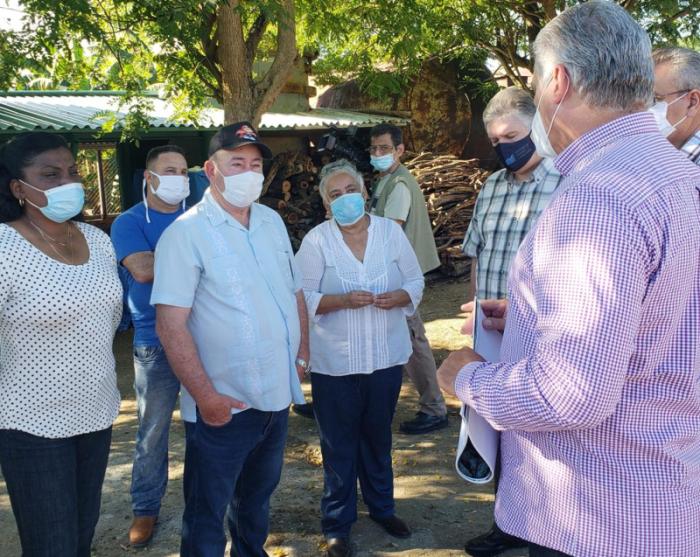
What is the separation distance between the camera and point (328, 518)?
3541 mm

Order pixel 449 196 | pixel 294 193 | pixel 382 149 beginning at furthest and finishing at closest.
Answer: pixel 449 196 → pixel 294 193 → pixel 382 149

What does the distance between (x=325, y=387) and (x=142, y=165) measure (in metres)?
8.04

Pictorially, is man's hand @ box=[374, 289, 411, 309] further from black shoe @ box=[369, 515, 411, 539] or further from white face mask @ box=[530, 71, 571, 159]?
white face mask @ box=[530, 71, 571, 159]

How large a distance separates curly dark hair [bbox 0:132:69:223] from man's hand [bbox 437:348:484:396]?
71.5 inches

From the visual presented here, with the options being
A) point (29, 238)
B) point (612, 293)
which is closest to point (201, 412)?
point (29, 238)

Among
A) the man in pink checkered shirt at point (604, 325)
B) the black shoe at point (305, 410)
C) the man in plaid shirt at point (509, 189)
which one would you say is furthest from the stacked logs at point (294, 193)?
the man in pink checkered shirt at point (604, 325)

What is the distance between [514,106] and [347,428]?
72.9 inches

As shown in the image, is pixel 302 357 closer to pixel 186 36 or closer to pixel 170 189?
pixel 170 189

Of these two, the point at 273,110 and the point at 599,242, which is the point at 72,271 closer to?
the point at 599,242

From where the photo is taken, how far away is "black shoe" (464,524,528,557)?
3500mm

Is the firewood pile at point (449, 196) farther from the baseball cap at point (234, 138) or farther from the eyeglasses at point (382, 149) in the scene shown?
the baseball cap at point (234, 138)

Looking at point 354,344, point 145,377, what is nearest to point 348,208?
point 354,344

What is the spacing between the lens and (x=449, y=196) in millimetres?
11398

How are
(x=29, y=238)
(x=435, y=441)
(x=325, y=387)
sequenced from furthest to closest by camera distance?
(x=435, y=441)
(x=325, y=387)
(x=29, y=238)
